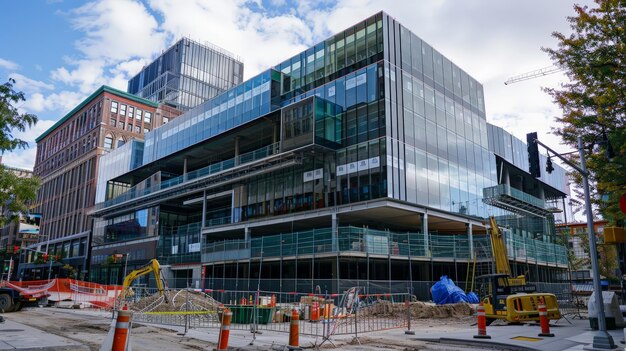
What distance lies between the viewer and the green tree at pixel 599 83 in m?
16.1

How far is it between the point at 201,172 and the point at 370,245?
23.5 metres

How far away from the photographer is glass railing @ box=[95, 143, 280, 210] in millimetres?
42812

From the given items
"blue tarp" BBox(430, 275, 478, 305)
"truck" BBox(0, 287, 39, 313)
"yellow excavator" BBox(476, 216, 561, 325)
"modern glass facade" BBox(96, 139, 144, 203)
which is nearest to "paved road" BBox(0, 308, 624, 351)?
"yellow excavator" BBox(476, 216, 561, 325)

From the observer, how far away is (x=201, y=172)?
49.7 m

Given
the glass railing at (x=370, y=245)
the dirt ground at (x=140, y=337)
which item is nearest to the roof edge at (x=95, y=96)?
the glass railing at (x=370, y=245)

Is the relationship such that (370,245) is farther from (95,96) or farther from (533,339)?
(95,96)

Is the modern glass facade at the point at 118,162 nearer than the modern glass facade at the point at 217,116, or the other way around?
the modern glass facade at the point at 217,116

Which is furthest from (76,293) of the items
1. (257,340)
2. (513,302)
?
(513,302)

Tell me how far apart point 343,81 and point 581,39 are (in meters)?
24.9

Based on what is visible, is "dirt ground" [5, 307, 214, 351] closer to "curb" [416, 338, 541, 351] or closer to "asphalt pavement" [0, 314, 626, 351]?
"asphalt pavement" [0, 314, 626, 351]

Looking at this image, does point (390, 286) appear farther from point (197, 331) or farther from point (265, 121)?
point (265, 121)

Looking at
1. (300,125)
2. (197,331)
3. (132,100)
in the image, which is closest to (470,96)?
(300,125)

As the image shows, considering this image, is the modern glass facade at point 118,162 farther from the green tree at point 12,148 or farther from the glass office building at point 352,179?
the green tree at point 12,148

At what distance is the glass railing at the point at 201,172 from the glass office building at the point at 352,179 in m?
0.18
